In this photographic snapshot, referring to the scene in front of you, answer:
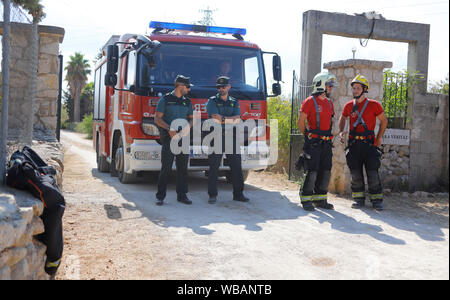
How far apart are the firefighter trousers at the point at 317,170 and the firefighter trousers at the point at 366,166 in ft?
1.33

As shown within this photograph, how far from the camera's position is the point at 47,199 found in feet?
12.3

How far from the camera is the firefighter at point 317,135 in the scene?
6.43m

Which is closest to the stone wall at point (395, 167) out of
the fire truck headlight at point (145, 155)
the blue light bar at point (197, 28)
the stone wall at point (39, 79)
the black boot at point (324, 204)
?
the black boot at point (324, 204)

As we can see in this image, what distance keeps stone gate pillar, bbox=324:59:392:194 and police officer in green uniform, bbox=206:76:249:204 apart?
6.18 feet

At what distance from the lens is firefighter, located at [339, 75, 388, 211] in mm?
6504

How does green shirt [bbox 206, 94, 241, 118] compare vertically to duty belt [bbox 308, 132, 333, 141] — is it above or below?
above

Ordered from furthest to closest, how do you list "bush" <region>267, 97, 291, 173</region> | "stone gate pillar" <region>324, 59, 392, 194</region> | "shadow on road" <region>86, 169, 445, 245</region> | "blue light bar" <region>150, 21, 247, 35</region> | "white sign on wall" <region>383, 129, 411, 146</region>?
"bush" <region>267, 97, 291, 173</region> < "white sign on wall" <region>383, 129, 411, 146</region> < "blue light bar" <region>150, 21, 247, 35</region> < "stone gate pillar" <region>324, 59, 392, 194</region> < "shadow on road" <region>86, 169, 445, 245</region>

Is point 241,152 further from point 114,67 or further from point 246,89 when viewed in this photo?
point 114,67

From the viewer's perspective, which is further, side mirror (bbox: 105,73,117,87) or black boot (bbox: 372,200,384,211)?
side mirror (bbox: 105,73,117,87)

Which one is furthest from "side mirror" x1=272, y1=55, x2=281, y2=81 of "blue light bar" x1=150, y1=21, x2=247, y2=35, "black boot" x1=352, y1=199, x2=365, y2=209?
"black boot" x1=352, y1=199, x2=365, y2=209

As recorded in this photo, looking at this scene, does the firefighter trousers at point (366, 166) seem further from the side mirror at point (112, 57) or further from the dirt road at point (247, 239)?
the side mirror at point (112, 57)

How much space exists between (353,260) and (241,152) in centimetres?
374

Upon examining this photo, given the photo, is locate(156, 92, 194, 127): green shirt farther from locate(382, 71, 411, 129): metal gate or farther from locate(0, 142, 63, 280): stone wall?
locate(382, 71, 411, 129): metal gate
